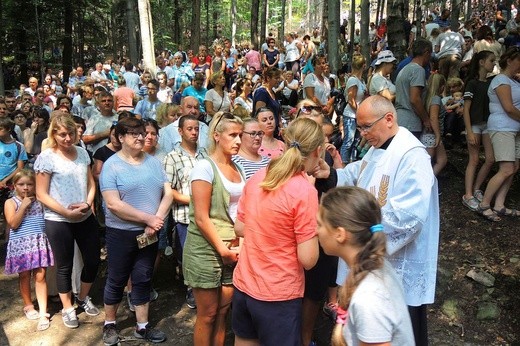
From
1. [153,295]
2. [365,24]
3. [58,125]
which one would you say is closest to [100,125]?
[58,125]

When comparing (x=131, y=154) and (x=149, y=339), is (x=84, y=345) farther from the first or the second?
(x=131, y=154)

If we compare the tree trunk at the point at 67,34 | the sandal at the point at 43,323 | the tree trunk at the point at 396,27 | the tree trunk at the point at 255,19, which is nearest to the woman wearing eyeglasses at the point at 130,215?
the sandal at the point at 43,323

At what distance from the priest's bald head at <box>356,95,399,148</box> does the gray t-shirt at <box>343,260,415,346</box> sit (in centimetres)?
118

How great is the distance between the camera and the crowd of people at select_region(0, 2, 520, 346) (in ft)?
8.13

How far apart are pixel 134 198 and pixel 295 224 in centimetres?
194

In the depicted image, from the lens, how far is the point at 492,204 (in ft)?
19.6

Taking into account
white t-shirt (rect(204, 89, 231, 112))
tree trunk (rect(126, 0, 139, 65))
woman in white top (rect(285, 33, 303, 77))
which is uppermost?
tree trunk (rect(126, 0, 139, 65))

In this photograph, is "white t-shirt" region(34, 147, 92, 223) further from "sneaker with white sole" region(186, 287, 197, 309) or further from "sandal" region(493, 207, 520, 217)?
"sandal" region(493, 207, 520, 217)

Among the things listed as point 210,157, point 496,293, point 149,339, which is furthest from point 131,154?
point 496,293

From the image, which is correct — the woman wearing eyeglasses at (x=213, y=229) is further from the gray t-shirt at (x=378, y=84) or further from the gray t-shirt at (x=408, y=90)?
the gray t-shirt at (x=378, y=84)

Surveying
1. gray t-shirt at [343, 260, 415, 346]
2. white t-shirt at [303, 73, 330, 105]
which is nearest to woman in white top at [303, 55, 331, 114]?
white t-shirt at [303, 73, 330, 105]

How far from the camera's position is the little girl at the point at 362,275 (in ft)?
5.83

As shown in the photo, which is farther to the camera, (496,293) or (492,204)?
(492,204)

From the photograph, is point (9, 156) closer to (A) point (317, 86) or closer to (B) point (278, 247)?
(A) point (317, 86)
